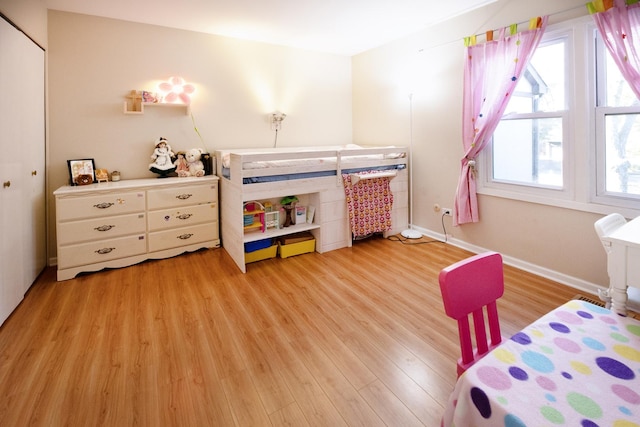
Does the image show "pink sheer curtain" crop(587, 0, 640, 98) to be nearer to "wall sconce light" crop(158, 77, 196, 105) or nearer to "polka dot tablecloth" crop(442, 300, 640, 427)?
"polka dot tablecloth" crop(442, 300, 640, 427)

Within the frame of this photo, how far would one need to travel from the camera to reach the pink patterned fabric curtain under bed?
3.60m

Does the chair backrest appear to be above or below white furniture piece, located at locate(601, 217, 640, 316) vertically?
above

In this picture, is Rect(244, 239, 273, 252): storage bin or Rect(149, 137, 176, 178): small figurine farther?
Rect(149, 137, 176, 178): small figurine

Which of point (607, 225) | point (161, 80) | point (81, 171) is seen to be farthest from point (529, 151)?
point (81, 171)

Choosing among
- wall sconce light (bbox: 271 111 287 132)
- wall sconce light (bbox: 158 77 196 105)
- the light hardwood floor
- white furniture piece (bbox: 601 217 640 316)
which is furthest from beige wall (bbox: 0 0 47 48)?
white furniture piece (bbox: 601 217 640 316)

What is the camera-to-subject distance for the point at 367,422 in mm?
1439

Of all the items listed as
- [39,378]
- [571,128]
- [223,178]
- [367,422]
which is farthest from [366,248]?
[39,378]

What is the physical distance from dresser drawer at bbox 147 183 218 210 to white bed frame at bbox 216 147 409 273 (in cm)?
14

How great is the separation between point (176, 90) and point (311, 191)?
72.9 inches

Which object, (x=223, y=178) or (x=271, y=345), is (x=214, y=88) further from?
(x=271, y=345)

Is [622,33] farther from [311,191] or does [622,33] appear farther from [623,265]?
[311,191]

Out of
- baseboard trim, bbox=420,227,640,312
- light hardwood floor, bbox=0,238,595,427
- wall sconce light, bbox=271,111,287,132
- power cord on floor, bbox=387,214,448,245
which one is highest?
wall sconce light, bbox=271,111,287,132

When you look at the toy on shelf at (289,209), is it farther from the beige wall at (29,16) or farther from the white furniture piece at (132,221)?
the beige wall at (29,16)

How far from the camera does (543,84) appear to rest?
2.78m
